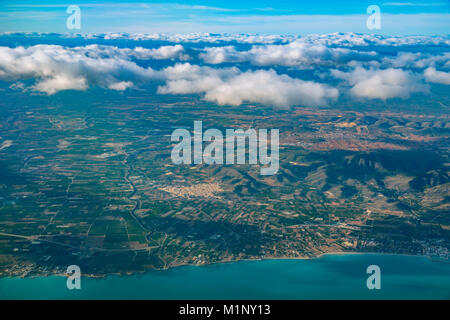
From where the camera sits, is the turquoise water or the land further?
the land

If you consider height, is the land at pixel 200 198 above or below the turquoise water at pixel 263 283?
above

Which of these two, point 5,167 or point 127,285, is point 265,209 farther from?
point 5,167

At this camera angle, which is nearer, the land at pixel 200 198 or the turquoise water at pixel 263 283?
the turquoise water at pixel 263 283

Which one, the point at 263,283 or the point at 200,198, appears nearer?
the point at 263,283

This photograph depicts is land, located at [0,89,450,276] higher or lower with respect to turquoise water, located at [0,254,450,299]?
higher
